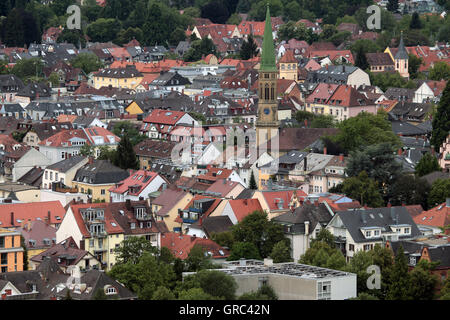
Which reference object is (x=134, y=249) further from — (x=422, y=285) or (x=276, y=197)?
(x=422, y=285)

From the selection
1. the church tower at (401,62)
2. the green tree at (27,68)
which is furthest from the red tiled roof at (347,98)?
the green tree at (27,68)

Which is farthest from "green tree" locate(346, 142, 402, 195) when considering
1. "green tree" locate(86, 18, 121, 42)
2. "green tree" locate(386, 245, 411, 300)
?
"green tree" locate(86, 18, 121, 42)

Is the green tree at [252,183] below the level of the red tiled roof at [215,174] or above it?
below

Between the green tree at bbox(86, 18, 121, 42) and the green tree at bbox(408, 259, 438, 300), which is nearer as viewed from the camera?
the green tree at bbox(408, 259, 438, 300)

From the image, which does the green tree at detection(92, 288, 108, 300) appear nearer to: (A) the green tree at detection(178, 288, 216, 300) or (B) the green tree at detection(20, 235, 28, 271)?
(A) the green tree at detection(178, 288, 216, 300)

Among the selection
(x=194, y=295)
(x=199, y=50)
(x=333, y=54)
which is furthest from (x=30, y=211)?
(x=199, y=50)

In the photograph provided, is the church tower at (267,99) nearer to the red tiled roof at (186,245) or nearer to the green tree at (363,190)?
the green tree at (363,190)
